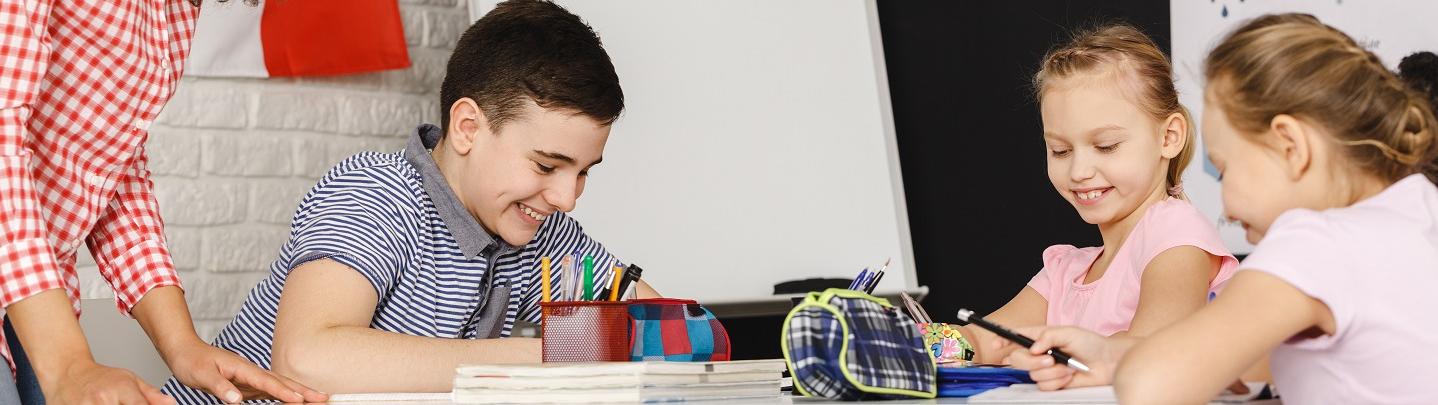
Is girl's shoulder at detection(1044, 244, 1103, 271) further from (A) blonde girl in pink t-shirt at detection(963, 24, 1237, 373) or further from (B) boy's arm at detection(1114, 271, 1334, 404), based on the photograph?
(B) boy's arm at detection(1114, 271, 1334, 404)

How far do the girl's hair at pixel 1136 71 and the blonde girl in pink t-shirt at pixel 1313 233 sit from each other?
58 cm

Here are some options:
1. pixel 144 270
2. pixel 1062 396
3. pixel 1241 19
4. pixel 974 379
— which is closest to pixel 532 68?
pixel 144 270

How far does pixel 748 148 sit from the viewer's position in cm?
291

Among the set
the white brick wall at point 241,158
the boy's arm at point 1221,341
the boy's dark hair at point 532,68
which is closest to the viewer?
the boy's arm at point 1221,341

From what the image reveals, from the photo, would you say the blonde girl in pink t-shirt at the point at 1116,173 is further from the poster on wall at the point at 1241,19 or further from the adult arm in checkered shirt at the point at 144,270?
the adult arm in checkered shirt at the point at 144,270

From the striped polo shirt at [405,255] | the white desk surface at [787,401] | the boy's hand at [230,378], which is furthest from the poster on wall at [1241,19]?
the boy's hand at [230,378]

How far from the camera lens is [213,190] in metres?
2.68

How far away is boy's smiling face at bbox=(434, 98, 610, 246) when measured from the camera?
1.53m

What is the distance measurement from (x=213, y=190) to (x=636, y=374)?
6.49 feet

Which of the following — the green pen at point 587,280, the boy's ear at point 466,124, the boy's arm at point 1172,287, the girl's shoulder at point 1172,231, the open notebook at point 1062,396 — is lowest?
the boy's arm at point 1172,287

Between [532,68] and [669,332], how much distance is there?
18.6 inches

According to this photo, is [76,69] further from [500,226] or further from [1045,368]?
[1045,368]

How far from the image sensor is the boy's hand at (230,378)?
1.15m

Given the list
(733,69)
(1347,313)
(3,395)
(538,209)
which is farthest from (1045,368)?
(733,69)
